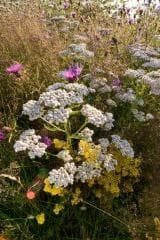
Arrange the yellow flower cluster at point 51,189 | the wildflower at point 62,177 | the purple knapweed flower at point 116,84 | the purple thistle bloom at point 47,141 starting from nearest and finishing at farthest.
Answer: the wildflower at point 62,177, the yellow flower cluster at point 51,189, the purple thistle bloom at point 47,141, the purple knapweed flower at point 116,84

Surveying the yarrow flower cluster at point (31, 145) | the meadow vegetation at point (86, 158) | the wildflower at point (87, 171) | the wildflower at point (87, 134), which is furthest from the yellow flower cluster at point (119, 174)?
the yarrow flower cluster at point (31, 145)

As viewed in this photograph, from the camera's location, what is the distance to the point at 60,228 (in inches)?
161

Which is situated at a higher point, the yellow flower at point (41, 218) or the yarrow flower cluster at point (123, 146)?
the yarrow flower cluster at point (123, 146)

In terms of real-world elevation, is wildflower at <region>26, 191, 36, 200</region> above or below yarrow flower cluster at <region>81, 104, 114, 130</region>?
below

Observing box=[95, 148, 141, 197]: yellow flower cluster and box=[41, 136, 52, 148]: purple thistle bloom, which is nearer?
box=[95, 148, 141, 197]: yellow flower cluster

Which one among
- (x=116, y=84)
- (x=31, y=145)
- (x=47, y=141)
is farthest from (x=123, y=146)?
(x=116, y=84)

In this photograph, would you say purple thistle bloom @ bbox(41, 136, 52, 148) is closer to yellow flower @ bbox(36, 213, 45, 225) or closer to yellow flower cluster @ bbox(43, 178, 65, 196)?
yellow flower cluster @ bbox(43, 178, 65, 196)

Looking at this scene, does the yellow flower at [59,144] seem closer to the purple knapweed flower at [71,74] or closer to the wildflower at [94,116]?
the wildflower at [94,116]

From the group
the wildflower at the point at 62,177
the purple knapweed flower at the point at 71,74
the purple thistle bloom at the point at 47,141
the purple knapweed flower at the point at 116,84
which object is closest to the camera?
the wildflower at the point at 62,177

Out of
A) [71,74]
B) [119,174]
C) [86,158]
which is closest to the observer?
[86,158]

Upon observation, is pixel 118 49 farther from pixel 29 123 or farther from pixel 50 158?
pixel 50 158

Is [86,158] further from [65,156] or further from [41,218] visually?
[41,218]

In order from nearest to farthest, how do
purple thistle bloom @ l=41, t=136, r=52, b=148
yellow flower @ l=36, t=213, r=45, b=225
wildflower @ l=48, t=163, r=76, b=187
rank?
wildflower @ l=48, t=163, r=76, b=187, yellow flower @ l=36, t=213, r=45, b=225, purple thistle bloom @ l=41, t=136, r=52, b=148

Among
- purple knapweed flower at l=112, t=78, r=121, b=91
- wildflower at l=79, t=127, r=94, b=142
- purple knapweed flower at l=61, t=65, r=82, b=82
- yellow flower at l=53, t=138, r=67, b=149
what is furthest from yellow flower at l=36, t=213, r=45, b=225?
purple knapweed flower at l=112, t=78, r=121, b=91
